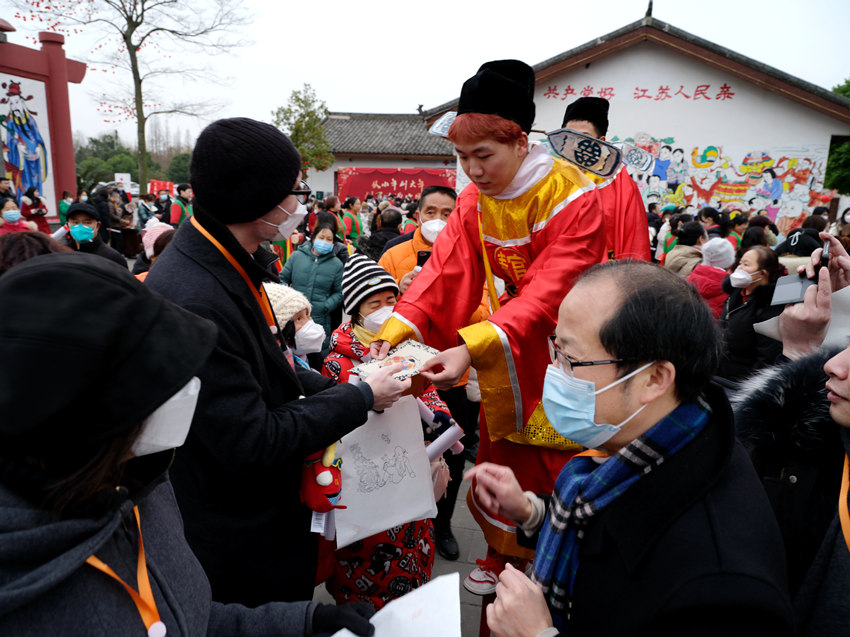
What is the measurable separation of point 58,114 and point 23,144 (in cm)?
160

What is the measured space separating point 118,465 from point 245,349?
60 centimetres

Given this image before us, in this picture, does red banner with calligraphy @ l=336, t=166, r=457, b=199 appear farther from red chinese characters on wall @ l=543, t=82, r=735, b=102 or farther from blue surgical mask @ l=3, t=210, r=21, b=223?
blue surgical mask @ l=3, t=210, r=21, b=223

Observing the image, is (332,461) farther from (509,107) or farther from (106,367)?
(509,107)

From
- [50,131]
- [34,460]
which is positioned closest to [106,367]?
[34,460]

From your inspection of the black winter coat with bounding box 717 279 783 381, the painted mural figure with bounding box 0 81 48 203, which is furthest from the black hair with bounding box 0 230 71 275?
the painted mural figure with bounding box 0 81 48 203

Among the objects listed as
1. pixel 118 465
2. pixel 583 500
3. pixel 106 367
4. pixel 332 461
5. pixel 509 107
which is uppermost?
pixel 509 107

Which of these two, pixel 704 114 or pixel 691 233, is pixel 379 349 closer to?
pixel 691 233

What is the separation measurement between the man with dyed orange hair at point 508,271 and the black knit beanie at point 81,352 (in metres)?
1.23

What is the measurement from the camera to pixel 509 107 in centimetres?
218

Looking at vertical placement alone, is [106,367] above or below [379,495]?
above

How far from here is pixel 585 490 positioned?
1.24 meters

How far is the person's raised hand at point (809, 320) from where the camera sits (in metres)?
2.11

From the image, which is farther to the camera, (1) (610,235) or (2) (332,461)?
(1) (610,235)

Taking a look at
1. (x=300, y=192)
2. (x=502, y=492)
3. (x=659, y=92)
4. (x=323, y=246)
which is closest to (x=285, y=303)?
(x=300, y=192)
